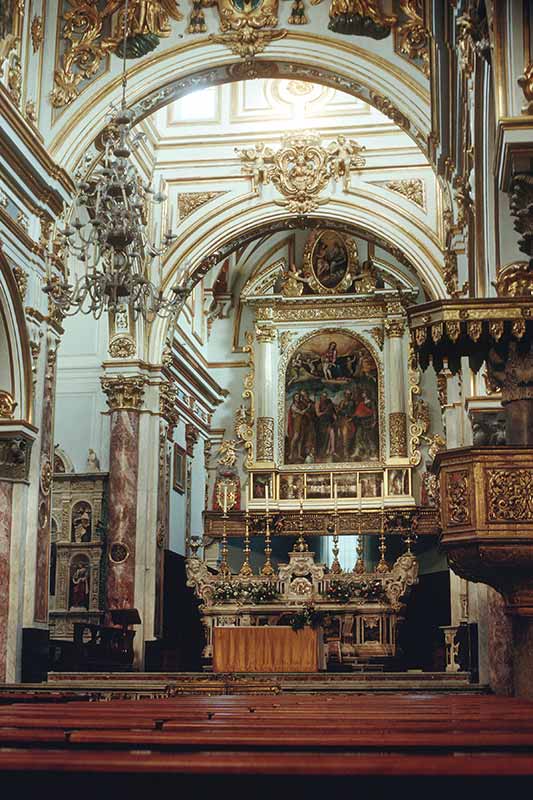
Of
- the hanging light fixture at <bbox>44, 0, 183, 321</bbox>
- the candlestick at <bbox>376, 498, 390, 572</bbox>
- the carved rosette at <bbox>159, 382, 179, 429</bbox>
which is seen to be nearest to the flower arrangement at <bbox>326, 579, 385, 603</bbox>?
the candlestick at <bbox>376, 498, 390, 572</bbox>

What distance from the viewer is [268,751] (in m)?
2.35

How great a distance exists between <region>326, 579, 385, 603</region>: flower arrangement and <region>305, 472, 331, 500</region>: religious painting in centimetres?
487

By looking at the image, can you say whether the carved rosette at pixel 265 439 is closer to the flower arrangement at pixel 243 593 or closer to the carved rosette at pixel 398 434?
the carved rosette at pixel 398 434

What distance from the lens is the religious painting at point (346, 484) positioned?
2184cm

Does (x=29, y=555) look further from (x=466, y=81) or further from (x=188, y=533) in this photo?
(x=188, y=533)

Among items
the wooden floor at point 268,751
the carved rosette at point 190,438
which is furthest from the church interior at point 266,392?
the carved rosette at point 190,438

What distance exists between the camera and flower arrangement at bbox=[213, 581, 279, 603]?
1655cm

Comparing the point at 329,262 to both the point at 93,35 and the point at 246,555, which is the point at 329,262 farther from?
the point at 93,35

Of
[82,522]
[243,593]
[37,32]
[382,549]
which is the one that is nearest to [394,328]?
[382,549]

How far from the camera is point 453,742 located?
7.68 ft

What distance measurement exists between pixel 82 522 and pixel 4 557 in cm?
612

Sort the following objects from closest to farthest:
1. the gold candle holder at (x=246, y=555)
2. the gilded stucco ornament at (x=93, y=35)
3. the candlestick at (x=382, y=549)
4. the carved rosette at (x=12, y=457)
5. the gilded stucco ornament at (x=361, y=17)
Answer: the carved rosette at (x=12, y=457) < the gilded stucco ornament at (x=361, y=17) < the gilded stucco ornament at (x=93, y=35) < the candlestick at (x=382, y=549) < the gold candle holder at (x=246, y=555)

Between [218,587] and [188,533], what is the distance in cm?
403

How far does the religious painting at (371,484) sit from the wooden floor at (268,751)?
1812 centimetres
